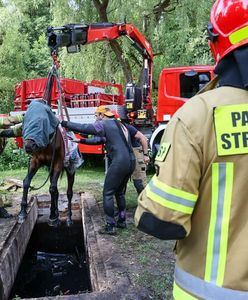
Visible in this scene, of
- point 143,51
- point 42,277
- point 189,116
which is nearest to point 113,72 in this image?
point 143,51

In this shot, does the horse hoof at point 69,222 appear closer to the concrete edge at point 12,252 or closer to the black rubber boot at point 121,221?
the concrete edge at point 12,252

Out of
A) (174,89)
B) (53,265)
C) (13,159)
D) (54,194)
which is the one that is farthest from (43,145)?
(13,159)

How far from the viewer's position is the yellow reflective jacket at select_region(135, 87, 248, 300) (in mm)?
1343

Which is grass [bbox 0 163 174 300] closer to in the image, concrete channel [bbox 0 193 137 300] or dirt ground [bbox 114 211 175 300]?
dirt ground [bbox 114 211 175 300]

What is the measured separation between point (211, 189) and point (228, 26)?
59cm

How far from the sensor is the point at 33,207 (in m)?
7.43

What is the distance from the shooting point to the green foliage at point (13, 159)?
1348cm

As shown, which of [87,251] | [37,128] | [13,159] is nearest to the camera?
[37,128]

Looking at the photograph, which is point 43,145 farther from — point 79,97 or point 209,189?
point 79,97

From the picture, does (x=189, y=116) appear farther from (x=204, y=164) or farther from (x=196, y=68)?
(x=196, y=68)

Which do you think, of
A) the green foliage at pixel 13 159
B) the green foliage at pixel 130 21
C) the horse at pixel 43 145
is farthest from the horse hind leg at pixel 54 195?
the green foliage at pixel 130 21

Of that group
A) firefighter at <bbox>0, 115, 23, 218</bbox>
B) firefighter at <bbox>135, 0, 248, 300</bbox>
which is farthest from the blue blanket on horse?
firefighter at <bbox>135, 0, 248, 300</bbox>

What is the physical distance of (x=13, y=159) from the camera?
1385 centimetres

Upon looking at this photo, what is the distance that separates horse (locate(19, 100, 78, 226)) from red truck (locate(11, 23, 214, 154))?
198cm
